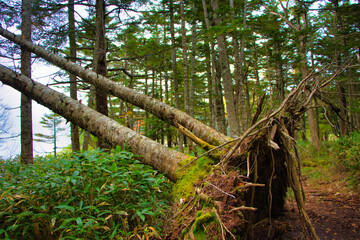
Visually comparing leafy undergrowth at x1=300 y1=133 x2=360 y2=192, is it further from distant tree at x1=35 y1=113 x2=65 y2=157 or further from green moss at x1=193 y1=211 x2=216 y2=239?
distant tree at x1=35 y1=113 x2=65 y2=157

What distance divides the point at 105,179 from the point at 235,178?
4.86 feet

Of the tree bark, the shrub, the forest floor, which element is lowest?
the forest floor

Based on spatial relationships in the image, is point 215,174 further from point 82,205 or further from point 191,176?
point 82,205

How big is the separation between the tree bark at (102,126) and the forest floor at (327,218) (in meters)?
1.67

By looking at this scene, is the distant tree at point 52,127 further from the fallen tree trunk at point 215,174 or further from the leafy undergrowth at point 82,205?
the leafy undergrowth at point 82,205

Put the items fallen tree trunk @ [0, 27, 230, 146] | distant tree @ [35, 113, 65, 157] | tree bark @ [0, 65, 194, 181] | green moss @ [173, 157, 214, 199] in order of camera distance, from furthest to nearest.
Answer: distant tree @ [35, 113, 65, 157], fallen tree trunk @ [0, 27, 230, 146], tree bark @ [0, 65, 194, 181], green moss @ [173, 157, 214, 199]

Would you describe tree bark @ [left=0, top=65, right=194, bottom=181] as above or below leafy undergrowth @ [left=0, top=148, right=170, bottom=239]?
above

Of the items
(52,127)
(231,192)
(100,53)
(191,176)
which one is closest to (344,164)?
(191,176)

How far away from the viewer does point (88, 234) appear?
5.43 feet


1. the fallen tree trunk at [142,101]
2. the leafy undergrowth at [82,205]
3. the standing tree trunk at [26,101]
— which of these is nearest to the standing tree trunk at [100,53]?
the fallen tree trunk at [142,101]

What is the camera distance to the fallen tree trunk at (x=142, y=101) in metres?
3.45

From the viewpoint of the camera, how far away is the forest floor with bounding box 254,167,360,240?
2553mm

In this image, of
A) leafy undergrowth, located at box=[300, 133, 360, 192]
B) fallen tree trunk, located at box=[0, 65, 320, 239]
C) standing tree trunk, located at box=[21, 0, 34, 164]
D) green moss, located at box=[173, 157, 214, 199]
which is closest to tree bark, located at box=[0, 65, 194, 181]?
fallen tree trunk, located at box=[0, 65, 320, 239]

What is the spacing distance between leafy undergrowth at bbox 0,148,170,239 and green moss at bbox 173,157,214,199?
31 cm
